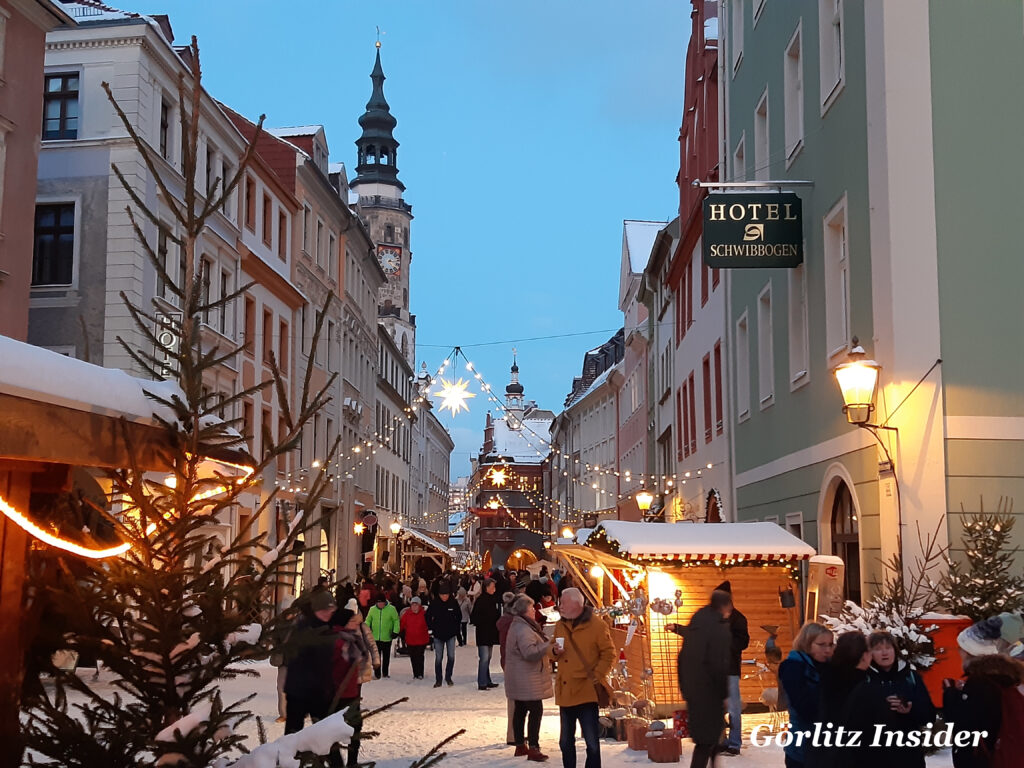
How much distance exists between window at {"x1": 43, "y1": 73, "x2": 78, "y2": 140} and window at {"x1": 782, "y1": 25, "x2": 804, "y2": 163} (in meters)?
14.4

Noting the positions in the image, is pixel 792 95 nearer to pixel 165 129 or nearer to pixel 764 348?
pixel 764 348

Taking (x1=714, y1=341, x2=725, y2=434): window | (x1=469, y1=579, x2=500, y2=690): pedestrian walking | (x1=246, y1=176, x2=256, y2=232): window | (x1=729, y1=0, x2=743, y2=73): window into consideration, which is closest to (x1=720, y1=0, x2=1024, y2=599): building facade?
(x1=469, y1=579, x2=500, y2=690): pedestrian walking

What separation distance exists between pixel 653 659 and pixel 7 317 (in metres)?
13.1

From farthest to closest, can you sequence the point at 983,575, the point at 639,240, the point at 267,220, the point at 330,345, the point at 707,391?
the point at 639,240
the point at 330,345
the point at 267,220
the point at 707,391
the point at 983,575

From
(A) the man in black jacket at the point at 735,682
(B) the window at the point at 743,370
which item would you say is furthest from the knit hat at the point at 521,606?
(B) the window at the point at 743,370

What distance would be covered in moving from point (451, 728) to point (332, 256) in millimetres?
32316

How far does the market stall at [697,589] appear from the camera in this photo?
1440 cm

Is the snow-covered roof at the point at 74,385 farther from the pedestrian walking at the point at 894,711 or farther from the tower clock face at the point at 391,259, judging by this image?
the tower clock face at the point at 391,259

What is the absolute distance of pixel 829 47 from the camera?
50.7 ft

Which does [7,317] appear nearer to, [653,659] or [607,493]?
[653,659]

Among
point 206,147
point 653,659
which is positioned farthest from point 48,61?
point 653,659

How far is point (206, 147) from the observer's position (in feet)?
92.7

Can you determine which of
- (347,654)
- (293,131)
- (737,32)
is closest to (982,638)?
(347,654)

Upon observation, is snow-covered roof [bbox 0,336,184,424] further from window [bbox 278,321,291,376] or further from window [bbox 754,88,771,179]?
window [bbox 278,321,291,376]
